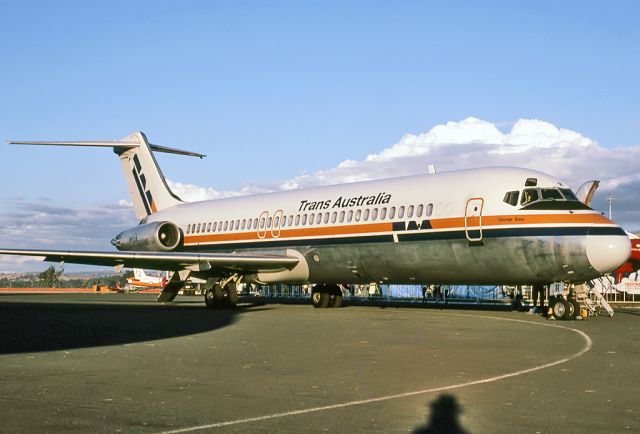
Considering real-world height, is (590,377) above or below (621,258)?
below

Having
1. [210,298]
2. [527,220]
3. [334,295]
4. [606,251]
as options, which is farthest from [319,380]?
[334,295]

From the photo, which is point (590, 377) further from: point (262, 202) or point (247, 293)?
point (247, 293)

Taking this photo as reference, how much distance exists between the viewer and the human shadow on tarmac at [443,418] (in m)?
6.30

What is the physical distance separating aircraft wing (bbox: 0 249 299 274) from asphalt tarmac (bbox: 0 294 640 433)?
27.9ft

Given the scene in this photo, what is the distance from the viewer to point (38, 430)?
6176mm

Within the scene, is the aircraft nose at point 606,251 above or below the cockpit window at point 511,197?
below

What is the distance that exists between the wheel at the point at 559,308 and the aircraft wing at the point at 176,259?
9.32m

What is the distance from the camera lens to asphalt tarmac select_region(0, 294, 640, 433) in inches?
263

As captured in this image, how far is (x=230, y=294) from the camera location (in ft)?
88.8

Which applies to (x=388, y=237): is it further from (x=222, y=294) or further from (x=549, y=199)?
(x=222, y=294)

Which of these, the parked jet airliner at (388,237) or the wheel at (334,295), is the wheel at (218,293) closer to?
the parked jet airliner at (388,237)

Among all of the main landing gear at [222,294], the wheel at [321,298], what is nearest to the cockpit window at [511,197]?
the wheel at [321,298]

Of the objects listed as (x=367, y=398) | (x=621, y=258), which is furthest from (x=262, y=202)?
(x=367, y=398)

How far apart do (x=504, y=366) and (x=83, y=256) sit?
18512mm
